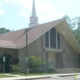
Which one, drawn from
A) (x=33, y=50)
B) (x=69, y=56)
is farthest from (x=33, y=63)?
(x=69, y=56)

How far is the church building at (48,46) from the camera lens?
110ft

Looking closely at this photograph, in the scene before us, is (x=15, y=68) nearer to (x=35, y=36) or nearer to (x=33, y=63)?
(x=33, y=63)

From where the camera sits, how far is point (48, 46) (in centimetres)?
3806

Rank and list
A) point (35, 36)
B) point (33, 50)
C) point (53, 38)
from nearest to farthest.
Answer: point (35, 36) < point (33, 50) < point (53, 38)

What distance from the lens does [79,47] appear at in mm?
42094

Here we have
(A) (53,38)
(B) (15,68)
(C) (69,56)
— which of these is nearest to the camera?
(B) (15,68)

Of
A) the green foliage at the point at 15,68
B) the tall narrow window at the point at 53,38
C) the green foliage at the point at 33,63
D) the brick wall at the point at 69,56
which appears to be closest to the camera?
the green foliage at the point at 15,68

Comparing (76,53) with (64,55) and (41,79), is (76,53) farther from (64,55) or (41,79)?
(41,79)

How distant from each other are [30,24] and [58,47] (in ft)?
34.5

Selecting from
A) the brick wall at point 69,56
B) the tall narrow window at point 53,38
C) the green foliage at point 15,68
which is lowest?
the green foliage at point 15,68

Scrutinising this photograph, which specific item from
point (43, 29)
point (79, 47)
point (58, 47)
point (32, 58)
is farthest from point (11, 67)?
point (79, 47)

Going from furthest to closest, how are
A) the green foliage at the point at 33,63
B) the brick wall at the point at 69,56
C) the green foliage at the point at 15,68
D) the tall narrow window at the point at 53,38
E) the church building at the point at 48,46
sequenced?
1. the brick wall at the point at 69,56
2. the tall narrow window at the point at 53,38
3. the church building at the point at 48,46
4. the green foliage at the point at 33,63
5. the green foliage at the point at 15,68

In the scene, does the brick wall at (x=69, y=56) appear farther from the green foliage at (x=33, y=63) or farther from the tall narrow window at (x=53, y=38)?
the green foliage at (x=33, y=63)

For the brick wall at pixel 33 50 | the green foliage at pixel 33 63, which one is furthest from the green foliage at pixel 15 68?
the brick wall at pixel 33 50
